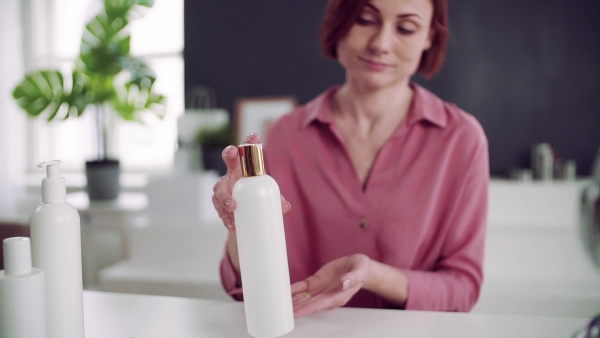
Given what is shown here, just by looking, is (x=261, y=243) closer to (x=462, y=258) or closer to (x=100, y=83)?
(x=462, y=258)

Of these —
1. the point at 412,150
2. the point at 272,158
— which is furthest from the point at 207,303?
the point at 412,150

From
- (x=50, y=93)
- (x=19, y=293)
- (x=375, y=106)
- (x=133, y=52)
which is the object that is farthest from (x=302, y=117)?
(x=133, y=52)

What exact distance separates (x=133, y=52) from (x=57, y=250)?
2.90 meters

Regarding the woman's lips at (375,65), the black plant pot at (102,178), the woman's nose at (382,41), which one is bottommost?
the black plant pot at (102,178)

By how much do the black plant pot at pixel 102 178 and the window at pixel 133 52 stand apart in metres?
0.49

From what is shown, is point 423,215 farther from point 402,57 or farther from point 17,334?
point 17,334

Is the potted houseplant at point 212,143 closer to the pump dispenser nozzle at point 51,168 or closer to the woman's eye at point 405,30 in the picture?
the woman's eye at point 405,30

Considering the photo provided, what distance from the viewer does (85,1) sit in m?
3.33

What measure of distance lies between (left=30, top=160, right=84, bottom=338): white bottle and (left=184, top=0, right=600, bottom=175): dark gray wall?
2.23 m

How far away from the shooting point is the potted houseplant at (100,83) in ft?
8.18

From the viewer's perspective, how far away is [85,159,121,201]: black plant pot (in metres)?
2.52

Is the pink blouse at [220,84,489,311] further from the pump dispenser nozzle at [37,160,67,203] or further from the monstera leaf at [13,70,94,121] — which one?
the monstera leaf at [13,70,94,121]

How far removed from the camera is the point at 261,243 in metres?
0.52

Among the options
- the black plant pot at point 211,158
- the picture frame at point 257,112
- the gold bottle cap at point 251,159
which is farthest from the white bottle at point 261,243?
the picture frame at point 257,112
